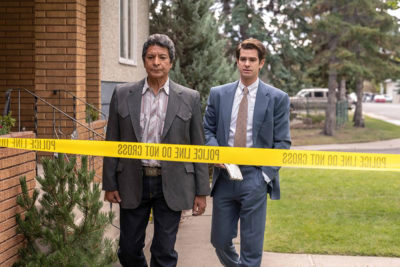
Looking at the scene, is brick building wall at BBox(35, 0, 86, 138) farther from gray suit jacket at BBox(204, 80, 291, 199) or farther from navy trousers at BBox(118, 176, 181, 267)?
navy trousers at BBox(118, 176, 181, 267)

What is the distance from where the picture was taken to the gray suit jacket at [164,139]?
3.96m

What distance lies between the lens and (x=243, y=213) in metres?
4.47

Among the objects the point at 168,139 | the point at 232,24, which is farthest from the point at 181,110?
the point at 232,24

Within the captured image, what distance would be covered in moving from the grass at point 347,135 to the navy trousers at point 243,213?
21.5 meters

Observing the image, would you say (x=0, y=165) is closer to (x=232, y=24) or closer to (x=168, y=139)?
(x=168, y=139)

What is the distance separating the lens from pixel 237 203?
4559mm

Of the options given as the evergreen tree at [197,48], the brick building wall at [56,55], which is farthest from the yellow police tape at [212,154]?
the evergreen tree at [197,48]

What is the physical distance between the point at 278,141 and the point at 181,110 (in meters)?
0.91

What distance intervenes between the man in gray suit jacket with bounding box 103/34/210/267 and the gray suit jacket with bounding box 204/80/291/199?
1.41 feet

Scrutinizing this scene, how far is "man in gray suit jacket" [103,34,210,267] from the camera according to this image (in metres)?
3.96

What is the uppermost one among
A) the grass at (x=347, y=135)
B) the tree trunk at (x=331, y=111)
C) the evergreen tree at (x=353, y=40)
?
the evergreen tree at (x=353, y=40)

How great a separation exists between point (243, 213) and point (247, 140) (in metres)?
0.54

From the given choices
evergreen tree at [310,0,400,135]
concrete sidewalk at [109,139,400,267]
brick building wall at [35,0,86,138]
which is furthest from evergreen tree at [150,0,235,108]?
evergreen tree at [310,0,400,135]

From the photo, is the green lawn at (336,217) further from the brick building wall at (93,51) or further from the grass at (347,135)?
the grass at (347,135)
